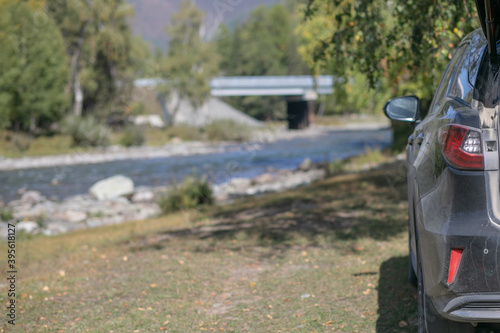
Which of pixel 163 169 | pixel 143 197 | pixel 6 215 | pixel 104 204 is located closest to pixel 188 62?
pixel 163 169

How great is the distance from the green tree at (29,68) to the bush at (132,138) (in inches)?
217

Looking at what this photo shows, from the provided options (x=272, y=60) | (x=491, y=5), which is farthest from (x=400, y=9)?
(x=272, y=60)

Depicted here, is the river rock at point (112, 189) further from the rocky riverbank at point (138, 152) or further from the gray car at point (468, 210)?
the gray car at point (468, 210)

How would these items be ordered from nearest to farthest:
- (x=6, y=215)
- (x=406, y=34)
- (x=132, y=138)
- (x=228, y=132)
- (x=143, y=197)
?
1. (x=406, y=34)
2. (x=6, y=215)
3. (x=143, y=197)
4. (x=132, y=138)
5. (x=228, y=132)

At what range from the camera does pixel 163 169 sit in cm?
3134

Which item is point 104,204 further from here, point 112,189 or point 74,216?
point 74,216

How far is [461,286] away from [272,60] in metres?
79.1

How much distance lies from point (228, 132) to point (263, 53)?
32176 millimetres

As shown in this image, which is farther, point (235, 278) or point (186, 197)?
point (186, 197)

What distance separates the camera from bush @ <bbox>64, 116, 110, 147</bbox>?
140 feet

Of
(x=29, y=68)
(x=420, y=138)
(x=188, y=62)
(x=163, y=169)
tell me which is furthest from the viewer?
(x=188, y=62)

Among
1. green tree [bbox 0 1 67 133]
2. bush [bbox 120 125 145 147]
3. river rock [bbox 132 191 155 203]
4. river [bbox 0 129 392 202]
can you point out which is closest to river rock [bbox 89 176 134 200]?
river rock [bbox 132 191 155 203]

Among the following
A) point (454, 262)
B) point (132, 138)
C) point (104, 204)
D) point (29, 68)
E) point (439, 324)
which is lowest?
point (132, 138)

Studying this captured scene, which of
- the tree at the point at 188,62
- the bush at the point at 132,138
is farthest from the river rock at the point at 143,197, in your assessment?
the tree at the point at 188,62
